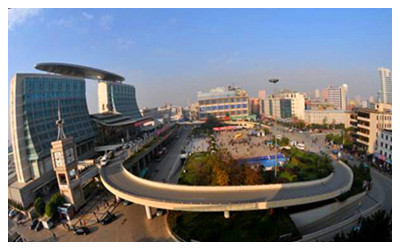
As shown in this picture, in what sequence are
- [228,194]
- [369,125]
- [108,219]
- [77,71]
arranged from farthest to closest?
[77,71] < [369,125] < [108,219] < [228,194]

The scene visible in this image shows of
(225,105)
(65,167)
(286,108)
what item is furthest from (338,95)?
(65,167)

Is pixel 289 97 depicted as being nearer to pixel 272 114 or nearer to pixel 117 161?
pixel 272 114

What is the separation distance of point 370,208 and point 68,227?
17413 mm

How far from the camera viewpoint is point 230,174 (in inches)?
472

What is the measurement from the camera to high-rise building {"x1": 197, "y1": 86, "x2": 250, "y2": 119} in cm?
5212

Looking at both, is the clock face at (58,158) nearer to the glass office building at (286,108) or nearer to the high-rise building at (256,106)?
the glass office building at (286,108)

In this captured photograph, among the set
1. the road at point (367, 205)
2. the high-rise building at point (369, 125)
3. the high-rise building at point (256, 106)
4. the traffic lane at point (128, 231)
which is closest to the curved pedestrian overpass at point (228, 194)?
the traffic lane at point (128, 231)

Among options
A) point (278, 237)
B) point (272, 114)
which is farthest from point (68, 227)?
point (272, 114)

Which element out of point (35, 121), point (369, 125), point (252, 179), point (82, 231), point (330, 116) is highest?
point (35, 121)

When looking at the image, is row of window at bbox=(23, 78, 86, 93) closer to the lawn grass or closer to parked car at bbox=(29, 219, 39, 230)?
parked car at bbox=(29, 219, 39, 230)

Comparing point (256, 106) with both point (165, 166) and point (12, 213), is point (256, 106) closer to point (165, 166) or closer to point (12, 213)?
point (165, 166)

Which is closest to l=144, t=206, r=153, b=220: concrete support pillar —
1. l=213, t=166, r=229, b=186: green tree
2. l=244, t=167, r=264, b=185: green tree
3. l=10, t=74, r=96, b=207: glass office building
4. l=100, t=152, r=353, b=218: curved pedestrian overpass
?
l=100, t=152, r=353, b=218: curved pedestrian overpass

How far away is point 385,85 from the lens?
3916cm

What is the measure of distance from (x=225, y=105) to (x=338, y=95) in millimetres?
49575
